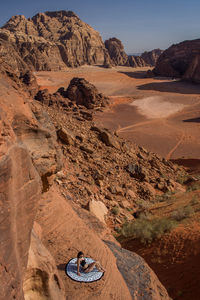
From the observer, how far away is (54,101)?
24.4 metres

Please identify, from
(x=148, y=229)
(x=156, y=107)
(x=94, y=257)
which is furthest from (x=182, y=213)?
(x=156, y=107)

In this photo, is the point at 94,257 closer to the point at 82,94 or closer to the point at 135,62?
the point at 82,94

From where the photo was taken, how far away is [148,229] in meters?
7.05

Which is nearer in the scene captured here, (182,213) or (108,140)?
(182,213)

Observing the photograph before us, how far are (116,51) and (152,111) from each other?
55658 mm

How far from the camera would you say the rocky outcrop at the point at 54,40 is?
52.1 meters

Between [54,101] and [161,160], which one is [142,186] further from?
[54,101]

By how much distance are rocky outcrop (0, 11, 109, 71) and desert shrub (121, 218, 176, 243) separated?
4884 cm

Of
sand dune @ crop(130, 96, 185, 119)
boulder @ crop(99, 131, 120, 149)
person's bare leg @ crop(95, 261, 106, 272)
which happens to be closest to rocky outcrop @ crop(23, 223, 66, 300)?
person's bare leg @ crop(95, 261, 106, 272)

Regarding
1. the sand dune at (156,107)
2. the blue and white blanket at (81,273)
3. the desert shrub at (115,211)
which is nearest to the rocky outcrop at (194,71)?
the sand dune at (156,107)

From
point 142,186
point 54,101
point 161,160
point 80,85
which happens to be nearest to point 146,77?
point 80,85

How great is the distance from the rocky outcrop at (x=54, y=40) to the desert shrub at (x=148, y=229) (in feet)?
160

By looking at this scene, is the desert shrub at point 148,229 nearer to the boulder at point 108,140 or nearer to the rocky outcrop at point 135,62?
the boulder at point 108,140

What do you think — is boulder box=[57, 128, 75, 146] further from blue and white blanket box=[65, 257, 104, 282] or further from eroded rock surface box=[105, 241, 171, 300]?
blue and white blanket box=[65, 257, 104, 282]
